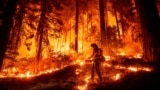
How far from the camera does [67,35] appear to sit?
16.2 meters

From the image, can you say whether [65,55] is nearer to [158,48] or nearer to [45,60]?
[45,60]

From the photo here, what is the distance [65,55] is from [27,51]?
202 cm

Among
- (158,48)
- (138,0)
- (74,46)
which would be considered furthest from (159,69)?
(74,46)

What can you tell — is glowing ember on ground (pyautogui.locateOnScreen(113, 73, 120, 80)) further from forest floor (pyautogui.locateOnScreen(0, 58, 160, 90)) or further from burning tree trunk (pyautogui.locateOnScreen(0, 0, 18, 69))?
burning tree trunk (pyautogui.locateOnScreen(0, 0, 18, 69))

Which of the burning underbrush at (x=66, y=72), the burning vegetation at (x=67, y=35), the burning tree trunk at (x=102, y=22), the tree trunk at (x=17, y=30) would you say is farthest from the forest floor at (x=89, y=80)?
the tree trunk at (x=17, y=30)

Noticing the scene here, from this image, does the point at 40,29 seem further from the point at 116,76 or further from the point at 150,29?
the point at 150,29

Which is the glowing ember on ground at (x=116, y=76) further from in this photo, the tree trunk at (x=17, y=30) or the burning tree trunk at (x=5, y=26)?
the tree trunk at (x=17, y=30)

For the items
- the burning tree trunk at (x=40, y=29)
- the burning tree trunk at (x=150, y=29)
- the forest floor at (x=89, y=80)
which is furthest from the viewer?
the burning tree trunk at (x=40, y=29)

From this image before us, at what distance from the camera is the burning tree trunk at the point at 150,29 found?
11609 millimetres

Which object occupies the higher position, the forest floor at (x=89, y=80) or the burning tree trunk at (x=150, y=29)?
the burning tree trunk at (x=150, y=29)

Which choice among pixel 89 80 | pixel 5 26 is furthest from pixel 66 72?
pixel 5 26

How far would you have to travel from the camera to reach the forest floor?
10446 mm

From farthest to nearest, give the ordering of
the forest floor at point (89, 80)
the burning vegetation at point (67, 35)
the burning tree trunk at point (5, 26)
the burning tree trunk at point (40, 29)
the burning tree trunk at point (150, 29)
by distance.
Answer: the burning tree trunk at point (40, 29)
the burning vegetation at point (67, 35)
the burning tree trunk at point (5, 26)
the burning tree trunk at point (150, 29)
the forest floor at point (89, 80)

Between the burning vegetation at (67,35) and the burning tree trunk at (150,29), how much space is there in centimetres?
127
